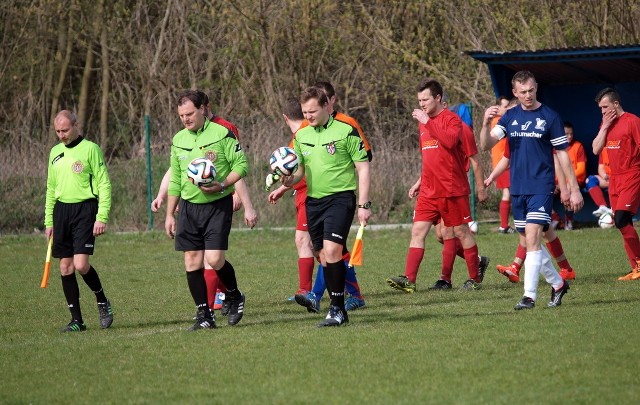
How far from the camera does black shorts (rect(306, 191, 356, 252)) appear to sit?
364 inches

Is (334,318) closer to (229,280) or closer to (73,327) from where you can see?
(229,280)

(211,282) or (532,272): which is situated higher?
(532,272)

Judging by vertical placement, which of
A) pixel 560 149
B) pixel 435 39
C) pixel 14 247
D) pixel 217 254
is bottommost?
pixel 14 247

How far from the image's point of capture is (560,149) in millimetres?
9828

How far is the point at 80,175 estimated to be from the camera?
9.83 metres

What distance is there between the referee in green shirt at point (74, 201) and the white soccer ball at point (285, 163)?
156 centimetres

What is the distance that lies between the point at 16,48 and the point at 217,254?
19.7 m

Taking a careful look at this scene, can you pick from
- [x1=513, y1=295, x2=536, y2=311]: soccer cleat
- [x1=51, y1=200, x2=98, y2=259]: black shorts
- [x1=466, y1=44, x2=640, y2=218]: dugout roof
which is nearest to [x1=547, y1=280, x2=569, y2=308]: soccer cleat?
[x1=513, y1=295, x2=536, y2=311]: soccer cleat

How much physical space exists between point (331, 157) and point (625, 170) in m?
4.56

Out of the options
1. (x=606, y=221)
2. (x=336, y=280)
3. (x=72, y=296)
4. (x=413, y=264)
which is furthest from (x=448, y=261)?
(x=606, y=221)

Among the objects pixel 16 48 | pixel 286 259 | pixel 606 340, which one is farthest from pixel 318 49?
pixel 606 340

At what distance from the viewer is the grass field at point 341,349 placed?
6.80 meters

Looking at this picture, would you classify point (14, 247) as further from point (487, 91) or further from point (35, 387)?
point (35, 387)

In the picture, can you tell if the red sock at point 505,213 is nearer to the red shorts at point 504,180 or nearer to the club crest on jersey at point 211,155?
the red shorts at point 504,180
